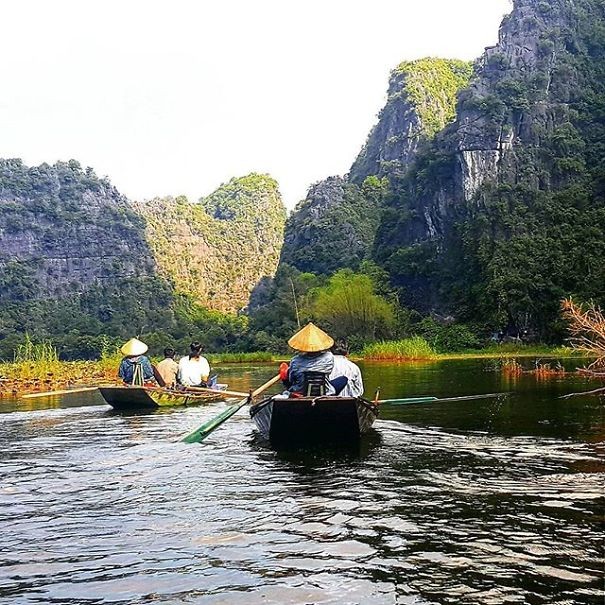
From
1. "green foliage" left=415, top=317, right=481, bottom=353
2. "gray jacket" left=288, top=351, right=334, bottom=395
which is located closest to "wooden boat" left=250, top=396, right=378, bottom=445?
"gray jacket" left=288, top=351, right=334, bottom=395

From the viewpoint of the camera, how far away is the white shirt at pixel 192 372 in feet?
42.8

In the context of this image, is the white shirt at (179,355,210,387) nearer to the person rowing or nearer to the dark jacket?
the dark jacket

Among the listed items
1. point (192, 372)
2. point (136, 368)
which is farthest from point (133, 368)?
point (192, 372)

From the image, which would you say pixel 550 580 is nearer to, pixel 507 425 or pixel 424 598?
pixel 424 598

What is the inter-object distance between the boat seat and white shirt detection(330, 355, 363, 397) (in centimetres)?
54

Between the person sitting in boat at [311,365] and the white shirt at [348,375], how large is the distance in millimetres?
299

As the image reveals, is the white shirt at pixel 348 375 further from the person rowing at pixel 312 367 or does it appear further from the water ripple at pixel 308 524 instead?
the water ripple at pixel 308 524

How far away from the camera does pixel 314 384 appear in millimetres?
7945

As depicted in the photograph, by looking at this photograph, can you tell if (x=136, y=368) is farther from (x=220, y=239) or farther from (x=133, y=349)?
(x=220, y=239)

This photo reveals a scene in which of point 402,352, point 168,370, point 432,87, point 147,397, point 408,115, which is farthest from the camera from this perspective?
point 432,87

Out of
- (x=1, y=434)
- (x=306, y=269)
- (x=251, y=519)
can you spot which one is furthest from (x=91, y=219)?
(x=251, y=519)

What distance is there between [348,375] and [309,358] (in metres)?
0.72

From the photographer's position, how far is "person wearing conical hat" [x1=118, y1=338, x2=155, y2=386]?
537 inches

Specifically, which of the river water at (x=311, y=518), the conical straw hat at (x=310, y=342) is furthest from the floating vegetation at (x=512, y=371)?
the conical straw hat at (x=310, y=342)
